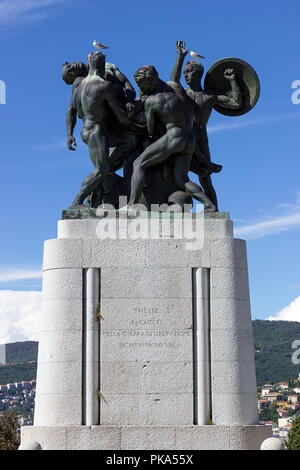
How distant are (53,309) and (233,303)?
424 cm

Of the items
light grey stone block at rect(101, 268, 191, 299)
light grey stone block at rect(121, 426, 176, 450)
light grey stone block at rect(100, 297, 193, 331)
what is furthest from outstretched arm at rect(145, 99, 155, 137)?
light grey stone block at rect(121, 426, 176, 450)

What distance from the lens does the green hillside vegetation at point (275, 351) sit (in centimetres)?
17650

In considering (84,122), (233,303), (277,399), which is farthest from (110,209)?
(277,399)

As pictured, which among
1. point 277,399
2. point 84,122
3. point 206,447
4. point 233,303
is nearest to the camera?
point 206,447

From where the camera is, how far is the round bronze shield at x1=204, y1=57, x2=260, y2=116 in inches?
823

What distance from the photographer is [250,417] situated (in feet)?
58.9

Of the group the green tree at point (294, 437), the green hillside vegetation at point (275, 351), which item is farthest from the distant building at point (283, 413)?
Answer: the green tree at point (294, 437)

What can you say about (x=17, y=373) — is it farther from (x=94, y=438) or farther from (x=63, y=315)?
(x=94, y=438)

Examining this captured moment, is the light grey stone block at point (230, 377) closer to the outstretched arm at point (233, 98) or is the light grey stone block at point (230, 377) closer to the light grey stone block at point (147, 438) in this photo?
the light grey stone block at point (147, 438)

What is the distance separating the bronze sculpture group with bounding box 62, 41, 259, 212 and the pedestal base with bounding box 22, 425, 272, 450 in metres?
5.36

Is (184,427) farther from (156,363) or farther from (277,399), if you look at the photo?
(277,399)

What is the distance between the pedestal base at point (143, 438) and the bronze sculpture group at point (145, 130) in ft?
17.6

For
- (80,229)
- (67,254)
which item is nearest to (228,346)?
(67,254)

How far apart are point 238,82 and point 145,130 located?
10.3 ft
